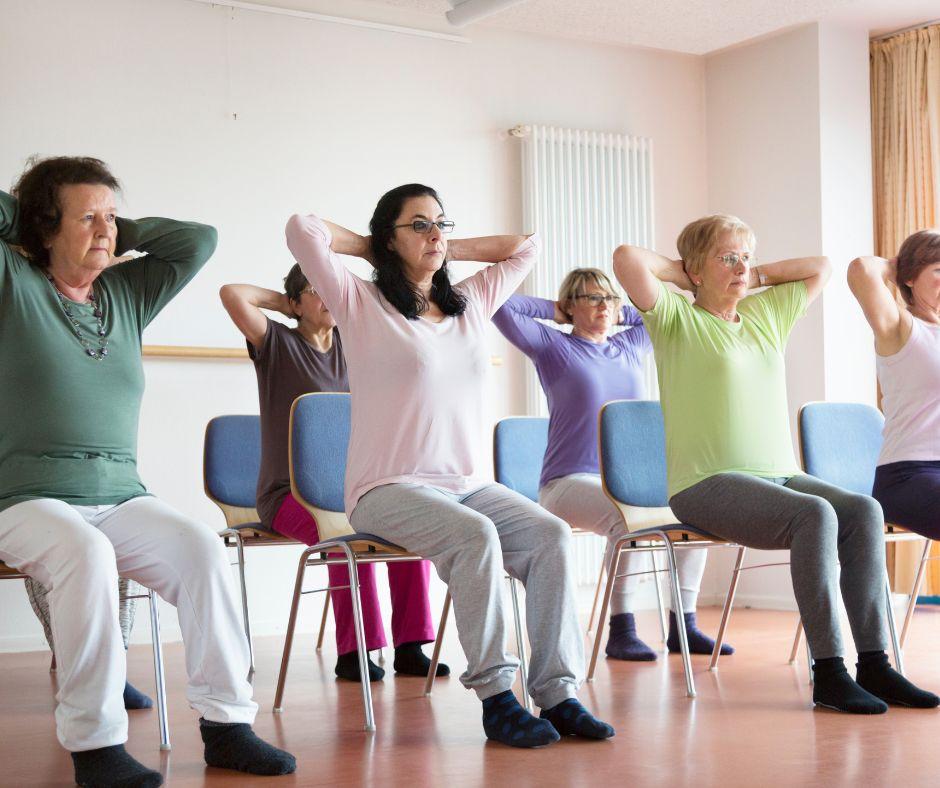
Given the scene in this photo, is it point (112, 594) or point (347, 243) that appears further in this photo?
point (347, 243)

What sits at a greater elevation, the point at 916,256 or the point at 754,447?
the point at 916,256

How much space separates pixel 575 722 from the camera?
2.57m

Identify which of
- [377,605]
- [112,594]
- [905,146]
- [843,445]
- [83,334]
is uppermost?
[905,146]

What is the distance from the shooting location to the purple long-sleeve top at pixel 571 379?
13.5 feet

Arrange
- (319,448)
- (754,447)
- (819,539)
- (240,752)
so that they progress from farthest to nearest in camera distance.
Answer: (319,448)
(754,447)
(819,539)
(240,752)

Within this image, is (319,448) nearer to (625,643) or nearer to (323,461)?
(323,461)

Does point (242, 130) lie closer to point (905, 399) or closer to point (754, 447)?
point (754, 447)

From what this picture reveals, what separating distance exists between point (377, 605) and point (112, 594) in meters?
1.69

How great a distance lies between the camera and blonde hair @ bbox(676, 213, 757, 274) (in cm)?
332

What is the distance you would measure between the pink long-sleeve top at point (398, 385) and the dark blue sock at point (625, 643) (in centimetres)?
138

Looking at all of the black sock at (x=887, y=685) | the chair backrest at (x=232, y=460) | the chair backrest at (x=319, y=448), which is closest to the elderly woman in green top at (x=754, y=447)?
the black sock at (x=887, y=685)

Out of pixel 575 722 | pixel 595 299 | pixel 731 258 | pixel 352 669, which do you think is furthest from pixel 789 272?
pixel 352 669

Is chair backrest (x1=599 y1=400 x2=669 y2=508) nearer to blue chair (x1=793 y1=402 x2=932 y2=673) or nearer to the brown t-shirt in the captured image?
blue chair (x1=793 y1=402 x2=932 y2=673)

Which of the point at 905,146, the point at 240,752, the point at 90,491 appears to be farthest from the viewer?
the point at 905,146
